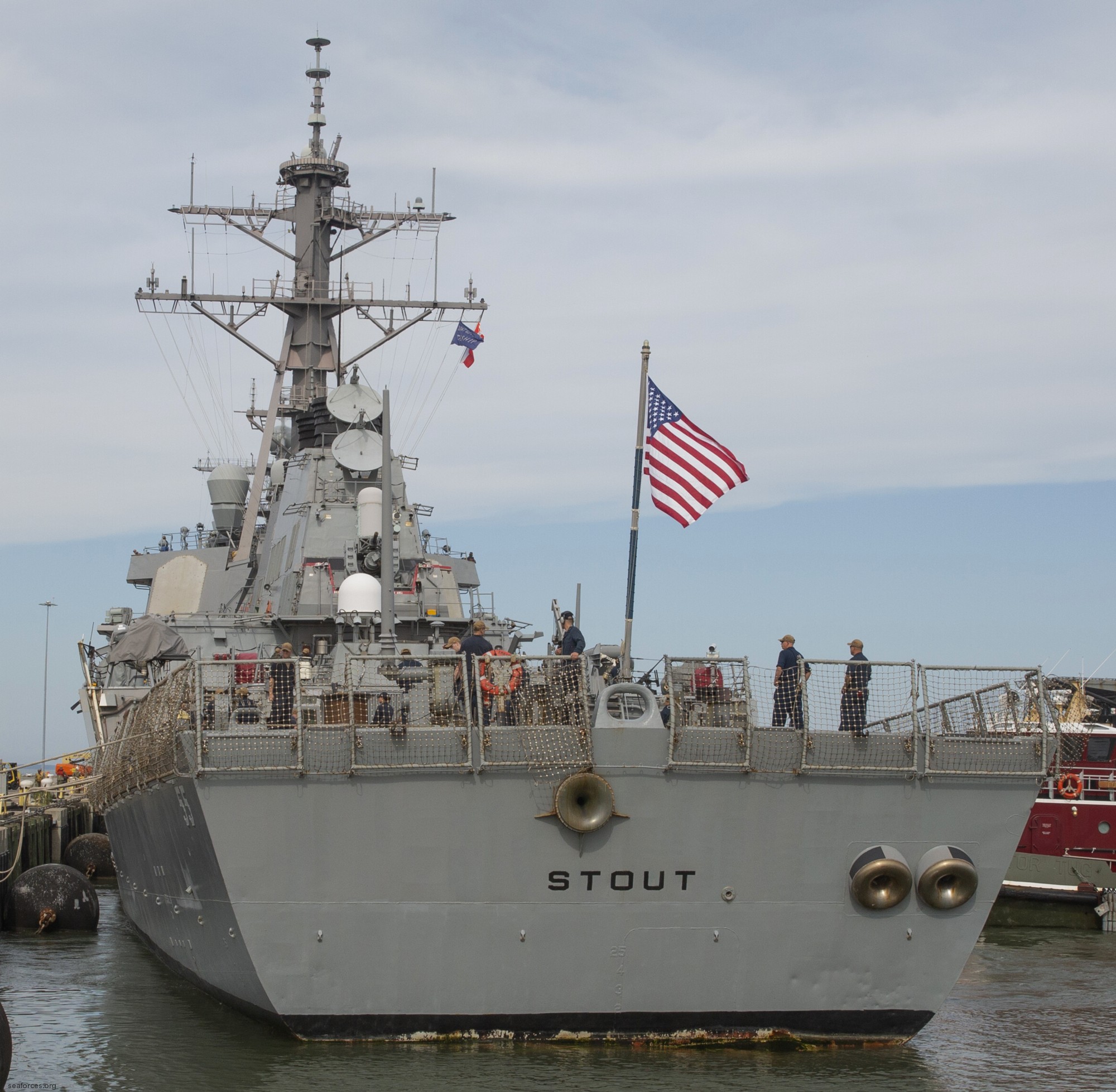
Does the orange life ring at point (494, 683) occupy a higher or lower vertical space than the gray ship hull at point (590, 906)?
higher

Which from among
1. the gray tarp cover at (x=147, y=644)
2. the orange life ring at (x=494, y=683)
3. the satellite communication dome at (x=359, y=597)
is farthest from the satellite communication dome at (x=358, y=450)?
the orange life ring at (x=494, y=683)

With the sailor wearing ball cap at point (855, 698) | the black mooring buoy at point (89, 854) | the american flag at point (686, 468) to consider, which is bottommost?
the black mooring buoy at point (89, 854)

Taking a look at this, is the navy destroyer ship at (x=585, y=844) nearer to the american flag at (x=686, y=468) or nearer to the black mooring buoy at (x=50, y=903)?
the american flag at (x=686, y=468)

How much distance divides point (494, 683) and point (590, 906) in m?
2.06

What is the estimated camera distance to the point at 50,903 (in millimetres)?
19797

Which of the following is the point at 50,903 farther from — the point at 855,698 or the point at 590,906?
the point at 855,698

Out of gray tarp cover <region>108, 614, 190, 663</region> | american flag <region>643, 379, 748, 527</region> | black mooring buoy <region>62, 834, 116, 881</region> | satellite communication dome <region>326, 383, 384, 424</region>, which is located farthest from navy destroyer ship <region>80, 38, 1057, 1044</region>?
black mooring buoy <region>62, 834, 116, 881</region>

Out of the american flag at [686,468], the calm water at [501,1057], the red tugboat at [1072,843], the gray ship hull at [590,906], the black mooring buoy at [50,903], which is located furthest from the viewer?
the red tugboat at [1072,843]

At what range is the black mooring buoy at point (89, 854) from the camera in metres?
26.7

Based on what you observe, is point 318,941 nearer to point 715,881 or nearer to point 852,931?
point 715,881

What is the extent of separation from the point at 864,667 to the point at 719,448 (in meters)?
2.63

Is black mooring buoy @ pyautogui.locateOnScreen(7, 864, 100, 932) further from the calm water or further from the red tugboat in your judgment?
the red tugboat

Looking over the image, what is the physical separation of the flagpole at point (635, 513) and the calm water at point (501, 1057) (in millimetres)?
3430

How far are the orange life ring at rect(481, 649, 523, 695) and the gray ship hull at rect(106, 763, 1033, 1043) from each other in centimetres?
86
